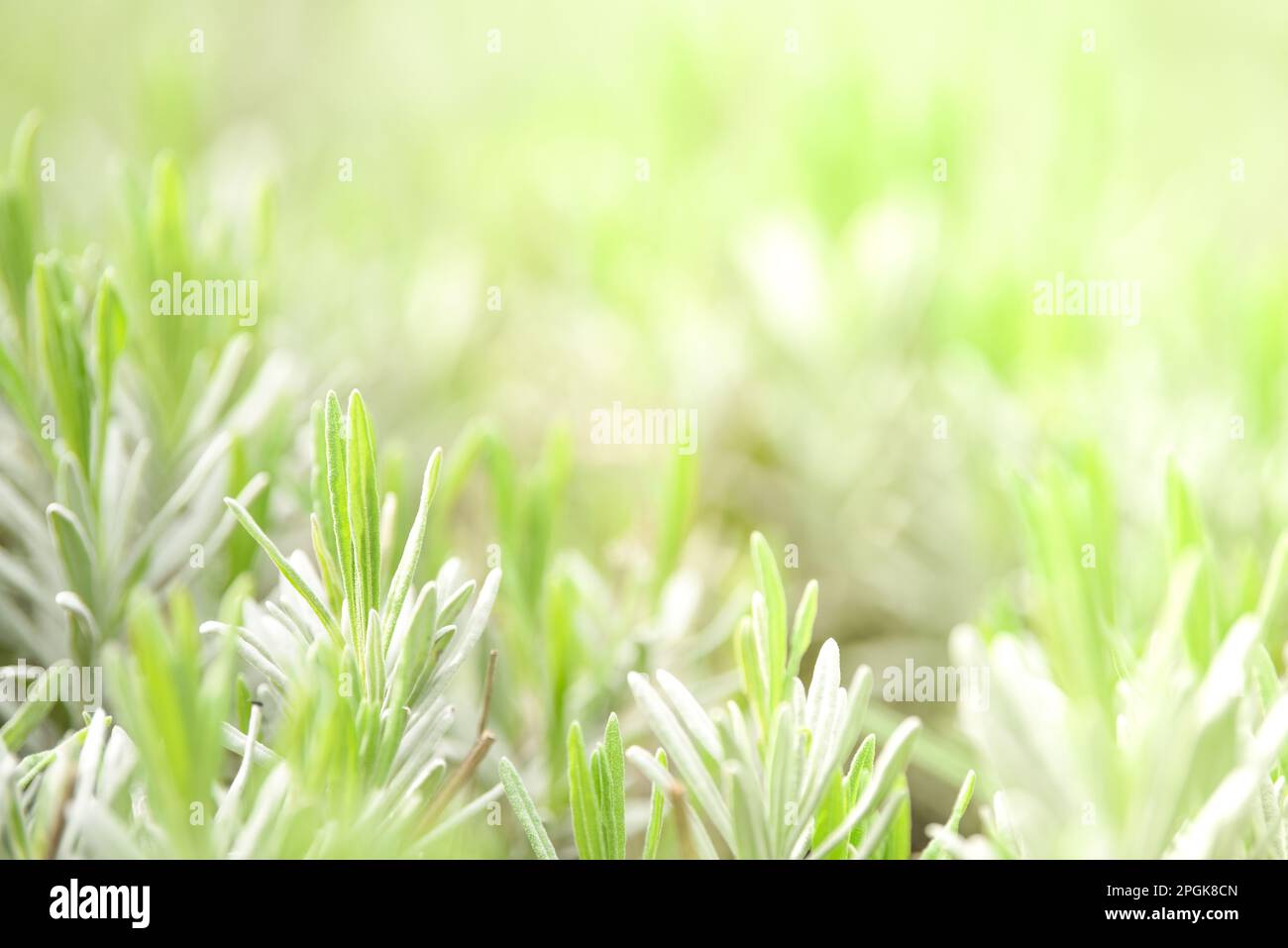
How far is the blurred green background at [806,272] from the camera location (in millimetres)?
606

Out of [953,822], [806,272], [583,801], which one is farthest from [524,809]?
[806,272]

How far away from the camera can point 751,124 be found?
3.06ft

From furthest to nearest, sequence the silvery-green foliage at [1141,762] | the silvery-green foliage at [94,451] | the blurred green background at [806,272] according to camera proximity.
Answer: the blurred green background at [806,272] < the silvery-green foliage at [94,451] < the silvery-green foliage at [1141,762]

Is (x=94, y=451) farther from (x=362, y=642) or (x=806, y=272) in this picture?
(x=806, y=272)

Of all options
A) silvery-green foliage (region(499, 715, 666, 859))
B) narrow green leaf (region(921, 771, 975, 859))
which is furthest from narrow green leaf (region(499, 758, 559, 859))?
narrow green leaf (region(921, 771, 975, 859))

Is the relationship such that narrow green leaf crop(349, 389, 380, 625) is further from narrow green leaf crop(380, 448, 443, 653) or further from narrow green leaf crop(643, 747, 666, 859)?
narrow green leaf crop(643, 747, 666, 859)

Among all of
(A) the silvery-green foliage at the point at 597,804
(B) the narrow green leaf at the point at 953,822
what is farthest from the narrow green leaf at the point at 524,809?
(B) the narrow green leaf at the point at 953,822

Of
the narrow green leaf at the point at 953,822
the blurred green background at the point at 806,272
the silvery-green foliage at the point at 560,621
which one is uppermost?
the blurred green background at the point at 806,272

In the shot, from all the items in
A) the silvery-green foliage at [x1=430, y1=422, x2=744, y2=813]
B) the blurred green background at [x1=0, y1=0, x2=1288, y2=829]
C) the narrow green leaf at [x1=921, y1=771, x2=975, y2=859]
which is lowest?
the narrow green leaf at [x1=921, y1=771, x2=975, y2=859]

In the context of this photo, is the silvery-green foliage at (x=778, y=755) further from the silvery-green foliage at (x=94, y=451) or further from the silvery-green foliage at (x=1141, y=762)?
the silvery-green foliage at (x=94, y=451)

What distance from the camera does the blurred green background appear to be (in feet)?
1.99

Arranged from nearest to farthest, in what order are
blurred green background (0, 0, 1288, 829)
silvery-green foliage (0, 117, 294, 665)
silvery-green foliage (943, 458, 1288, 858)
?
1. silvery-green foliage (943, 458, 1288, 858)
2. silvery-green foliage (0, 117, 294, 665)
3. blurred green background (0, 0, 1288, 829)
